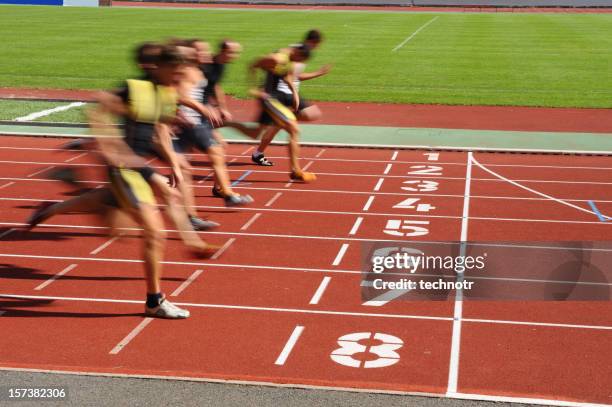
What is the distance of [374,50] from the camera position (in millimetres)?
33500

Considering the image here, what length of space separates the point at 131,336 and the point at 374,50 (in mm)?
26168

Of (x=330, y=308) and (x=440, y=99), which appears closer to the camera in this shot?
(x=330, y=308)

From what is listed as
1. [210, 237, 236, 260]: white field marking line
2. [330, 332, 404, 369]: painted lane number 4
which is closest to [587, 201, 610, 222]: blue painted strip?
[210, 237, 236, 260]: white field marking line

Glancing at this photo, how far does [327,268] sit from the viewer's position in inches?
414

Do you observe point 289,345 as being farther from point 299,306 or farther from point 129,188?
point 129,188

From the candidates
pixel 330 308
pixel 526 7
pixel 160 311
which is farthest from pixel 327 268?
pixel 526 7

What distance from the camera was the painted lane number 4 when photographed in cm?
786

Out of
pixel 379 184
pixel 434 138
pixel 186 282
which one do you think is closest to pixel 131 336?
pixel 186 282

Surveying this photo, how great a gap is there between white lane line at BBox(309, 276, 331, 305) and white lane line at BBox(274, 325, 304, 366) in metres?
0.74

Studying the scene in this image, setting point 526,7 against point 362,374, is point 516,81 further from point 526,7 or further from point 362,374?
point 526,7

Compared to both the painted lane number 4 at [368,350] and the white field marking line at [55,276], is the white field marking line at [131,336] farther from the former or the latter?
the painted lane number 4 at [368,350]

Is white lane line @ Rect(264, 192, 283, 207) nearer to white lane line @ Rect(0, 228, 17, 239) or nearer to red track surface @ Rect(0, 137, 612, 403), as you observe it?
red track surface @ Rect(0, 137, 612, 403)

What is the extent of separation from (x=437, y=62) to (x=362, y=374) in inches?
933

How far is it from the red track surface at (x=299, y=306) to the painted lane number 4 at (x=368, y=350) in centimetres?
6
